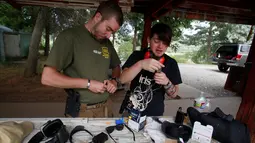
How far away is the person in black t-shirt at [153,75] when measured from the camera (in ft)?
4.11

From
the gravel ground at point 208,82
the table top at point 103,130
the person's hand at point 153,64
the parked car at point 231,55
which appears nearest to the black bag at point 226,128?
the table top at point 103,130

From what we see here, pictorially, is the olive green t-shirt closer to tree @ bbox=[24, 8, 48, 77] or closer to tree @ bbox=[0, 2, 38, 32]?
tree @ bbox=[24, 8, 48, 77]

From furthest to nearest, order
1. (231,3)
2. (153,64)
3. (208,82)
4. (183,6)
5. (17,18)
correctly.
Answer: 1. (17,18)
2. (208,82)
3. (183,6)
4. (231,3)
5. (153,64)

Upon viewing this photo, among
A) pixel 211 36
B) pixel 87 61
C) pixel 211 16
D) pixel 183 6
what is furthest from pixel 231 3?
pixel 211 36

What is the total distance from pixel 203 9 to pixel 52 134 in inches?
188

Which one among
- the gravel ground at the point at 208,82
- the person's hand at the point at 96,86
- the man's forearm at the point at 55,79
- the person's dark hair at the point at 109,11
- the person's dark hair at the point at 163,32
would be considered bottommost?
the gravel ground at the point at 208,82

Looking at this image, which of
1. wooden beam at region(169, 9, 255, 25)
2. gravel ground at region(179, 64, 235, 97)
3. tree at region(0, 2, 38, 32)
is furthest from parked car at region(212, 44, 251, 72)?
tree at region(0, 2, 38, 32)

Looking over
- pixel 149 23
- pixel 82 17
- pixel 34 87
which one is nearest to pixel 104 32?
pixel 149 23

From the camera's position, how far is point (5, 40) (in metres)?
10.1

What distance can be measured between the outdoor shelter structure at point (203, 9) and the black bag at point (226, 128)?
1.48 ft

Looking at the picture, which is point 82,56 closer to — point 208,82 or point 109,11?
point 109,11

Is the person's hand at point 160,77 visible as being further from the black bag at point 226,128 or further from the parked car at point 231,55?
the parked car at point 231,55

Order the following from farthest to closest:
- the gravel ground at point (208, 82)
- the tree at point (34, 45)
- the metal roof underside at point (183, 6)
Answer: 1. the tree at point (34, 45)
2. the gravel ground at point (208, 82)
3. the metal roof underside at point (183, 6)

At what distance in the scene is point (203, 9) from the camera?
4.34 metres
